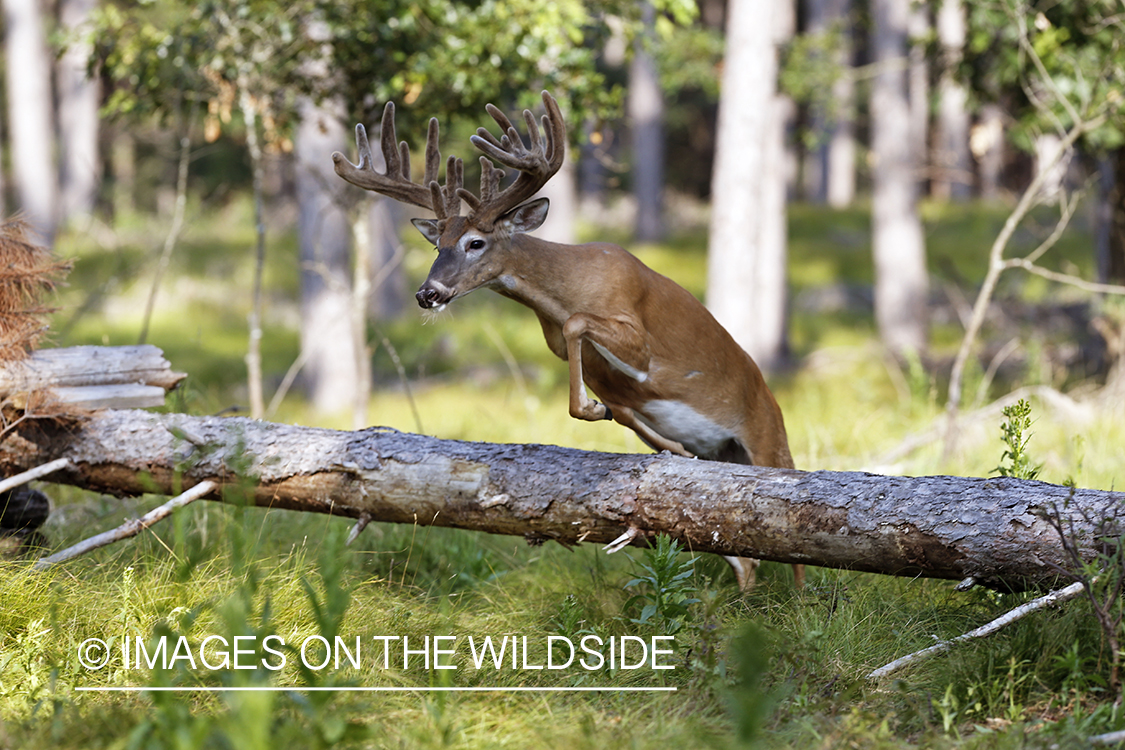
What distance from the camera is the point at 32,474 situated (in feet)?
13.9

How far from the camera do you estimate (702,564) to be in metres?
4.82

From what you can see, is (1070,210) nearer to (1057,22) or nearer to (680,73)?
(1057,22)

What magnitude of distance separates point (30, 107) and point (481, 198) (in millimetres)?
15246

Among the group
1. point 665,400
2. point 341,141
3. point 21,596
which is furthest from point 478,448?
point 341,141

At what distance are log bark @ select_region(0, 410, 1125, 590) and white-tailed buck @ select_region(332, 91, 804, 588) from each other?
0.41 m

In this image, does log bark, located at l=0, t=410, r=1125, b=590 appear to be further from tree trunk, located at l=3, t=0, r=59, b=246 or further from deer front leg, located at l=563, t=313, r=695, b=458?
tree trunk, located at l=3, t=0, r=59, b=246

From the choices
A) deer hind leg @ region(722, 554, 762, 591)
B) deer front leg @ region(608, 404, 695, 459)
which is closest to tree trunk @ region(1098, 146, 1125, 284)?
deer front leg @ region(608, 404, 695, 459)

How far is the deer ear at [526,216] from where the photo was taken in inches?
175

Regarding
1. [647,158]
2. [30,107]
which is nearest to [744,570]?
[30,107]

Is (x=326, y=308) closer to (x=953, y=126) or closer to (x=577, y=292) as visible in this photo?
(x=577, y=292)

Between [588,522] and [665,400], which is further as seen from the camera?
[665,400]

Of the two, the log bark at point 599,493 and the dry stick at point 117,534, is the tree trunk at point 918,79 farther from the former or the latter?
the dry stick at point 117,534

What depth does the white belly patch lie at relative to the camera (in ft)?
15.3

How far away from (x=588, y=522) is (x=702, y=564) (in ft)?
3.15
